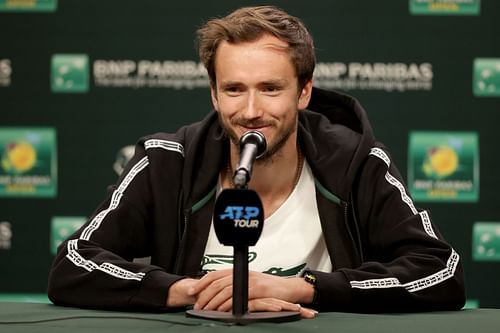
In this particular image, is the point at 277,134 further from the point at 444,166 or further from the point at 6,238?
the point at 6,238

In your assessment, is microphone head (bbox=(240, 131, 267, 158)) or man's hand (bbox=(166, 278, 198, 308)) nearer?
microphone head (bbox=(240, 131, 267, 158))

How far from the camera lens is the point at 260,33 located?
244 cm

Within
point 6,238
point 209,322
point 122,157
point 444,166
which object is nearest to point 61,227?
point 6,238

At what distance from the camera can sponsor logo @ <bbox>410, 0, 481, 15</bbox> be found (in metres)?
3.82

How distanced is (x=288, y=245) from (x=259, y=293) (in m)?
0.46

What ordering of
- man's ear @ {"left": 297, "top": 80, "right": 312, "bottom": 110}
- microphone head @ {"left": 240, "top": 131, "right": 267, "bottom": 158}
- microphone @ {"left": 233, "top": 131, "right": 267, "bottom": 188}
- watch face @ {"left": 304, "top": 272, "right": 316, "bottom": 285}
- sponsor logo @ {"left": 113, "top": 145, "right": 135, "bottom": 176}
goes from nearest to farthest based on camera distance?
microphone @ {"left": 233, "top": 131, "right": 267, "bottom": 188}, microphone head @ {"left": 240, "top": 131, "right": 267, "bottom": 158}, watch face @ {"left": 304, "top": 272, "right": 316, "bottom": 285}, man's ear @ {"left": 297, "top": 80, "right": 312, "bottom": 110}, sponsor logo @ {"left": 113, "top": 145, "right": 135, "bottom": 176}

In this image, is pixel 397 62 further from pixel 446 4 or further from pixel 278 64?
pixel 278 64

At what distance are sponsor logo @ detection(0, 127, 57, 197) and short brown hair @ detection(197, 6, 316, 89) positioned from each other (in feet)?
5.24

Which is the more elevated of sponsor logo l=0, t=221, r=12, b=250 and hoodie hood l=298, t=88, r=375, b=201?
hoodie hood l=298, t=88, r=375, b=201

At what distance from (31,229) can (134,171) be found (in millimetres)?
1583

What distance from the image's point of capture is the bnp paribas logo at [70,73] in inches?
155

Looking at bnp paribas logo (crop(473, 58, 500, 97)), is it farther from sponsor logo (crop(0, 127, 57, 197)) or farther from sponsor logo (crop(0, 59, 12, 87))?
sponsor logo (crop(0, 59, 12, 87))

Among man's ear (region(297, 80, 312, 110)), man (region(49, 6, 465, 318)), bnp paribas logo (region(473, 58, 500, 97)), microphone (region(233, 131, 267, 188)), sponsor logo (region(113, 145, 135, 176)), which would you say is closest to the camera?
microphone (region(233, 131, 267, 188))

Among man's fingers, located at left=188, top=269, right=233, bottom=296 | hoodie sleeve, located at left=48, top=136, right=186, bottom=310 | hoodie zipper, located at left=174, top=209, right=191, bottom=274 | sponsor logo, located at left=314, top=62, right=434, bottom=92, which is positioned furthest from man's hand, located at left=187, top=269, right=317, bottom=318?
sponsor logo, located at left=314, top=62, right=434, bottom=92
